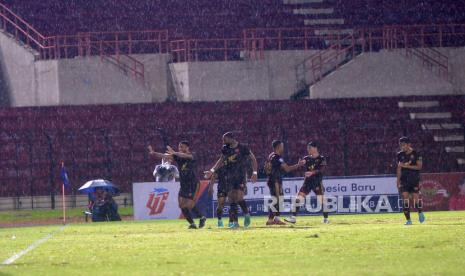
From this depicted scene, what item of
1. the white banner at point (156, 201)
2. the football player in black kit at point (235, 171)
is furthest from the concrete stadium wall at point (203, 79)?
the football player in black kit at point (235, 171)

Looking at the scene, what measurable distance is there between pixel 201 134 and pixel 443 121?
9.54m

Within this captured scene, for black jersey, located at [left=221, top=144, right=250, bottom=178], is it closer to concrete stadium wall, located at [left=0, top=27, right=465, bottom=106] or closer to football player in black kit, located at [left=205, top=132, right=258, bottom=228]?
football player in black kit, located at [left=205, top=132, right=258, bottom=228]

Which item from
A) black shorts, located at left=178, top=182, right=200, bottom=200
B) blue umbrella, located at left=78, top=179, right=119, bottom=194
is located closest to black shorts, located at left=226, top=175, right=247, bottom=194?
black shorts, located at left=178, top=182, right=200, bottom=200

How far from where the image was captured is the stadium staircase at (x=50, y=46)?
42.6 m

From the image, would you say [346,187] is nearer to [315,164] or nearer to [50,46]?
[315,164]

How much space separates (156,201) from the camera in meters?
32.1

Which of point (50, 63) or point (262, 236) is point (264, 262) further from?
point (50, 63)

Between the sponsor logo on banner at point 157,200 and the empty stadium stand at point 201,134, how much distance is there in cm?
443

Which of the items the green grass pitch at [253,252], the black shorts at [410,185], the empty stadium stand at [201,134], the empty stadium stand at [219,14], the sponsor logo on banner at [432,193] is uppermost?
the empty stadium stand at [219,14]

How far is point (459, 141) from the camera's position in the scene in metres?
41.2

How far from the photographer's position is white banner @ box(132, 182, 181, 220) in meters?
31.9

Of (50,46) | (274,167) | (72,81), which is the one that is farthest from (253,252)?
(50,46)

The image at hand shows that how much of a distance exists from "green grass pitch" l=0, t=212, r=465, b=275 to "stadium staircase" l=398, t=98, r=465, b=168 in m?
20.1

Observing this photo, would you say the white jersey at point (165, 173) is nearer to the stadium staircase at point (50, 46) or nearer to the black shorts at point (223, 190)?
the black shorts at point (223, 190)
